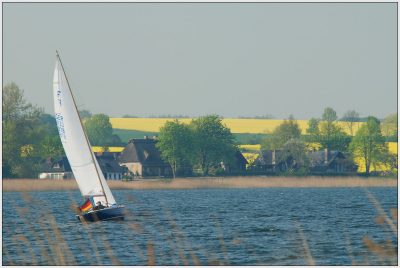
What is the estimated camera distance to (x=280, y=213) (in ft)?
188

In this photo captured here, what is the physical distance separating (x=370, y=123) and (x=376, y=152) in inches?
321

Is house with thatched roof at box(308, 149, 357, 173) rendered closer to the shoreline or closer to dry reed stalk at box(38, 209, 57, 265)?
the shoreline

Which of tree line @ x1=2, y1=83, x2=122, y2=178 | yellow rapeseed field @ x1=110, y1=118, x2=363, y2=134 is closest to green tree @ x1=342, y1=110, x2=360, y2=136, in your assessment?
yellow rapeseed field @ x1=110, y1=118, x2=363, y2=134

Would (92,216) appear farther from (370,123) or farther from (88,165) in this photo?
(370,123)

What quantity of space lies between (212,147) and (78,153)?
93334 millimetres

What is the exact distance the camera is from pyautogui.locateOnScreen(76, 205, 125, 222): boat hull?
47250 millimetres

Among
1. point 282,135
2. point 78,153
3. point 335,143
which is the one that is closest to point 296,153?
point 282,135

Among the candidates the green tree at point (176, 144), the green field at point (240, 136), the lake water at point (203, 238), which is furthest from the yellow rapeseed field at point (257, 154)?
the lake water at point (203, 238)

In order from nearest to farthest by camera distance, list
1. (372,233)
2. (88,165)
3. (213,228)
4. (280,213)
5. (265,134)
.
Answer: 1. (372,233)
2. (213,228)
3. (88,165)
4. (280,213)
5. (265,134)

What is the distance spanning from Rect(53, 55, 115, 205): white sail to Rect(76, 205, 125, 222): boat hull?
90cm

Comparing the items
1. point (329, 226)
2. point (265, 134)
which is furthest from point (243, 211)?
point (265, 134)

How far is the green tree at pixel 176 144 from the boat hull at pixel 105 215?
92.3m

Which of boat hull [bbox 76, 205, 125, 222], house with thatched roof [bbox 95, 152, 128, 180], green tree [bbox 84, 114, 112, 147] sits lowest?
boat hull [bbox 76, 205, 125, 222]

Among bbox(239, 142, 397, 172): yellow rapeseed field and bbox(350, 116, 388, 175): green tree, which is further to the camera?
bbox(239, 142, 397, 172): yellow rapeseed field
